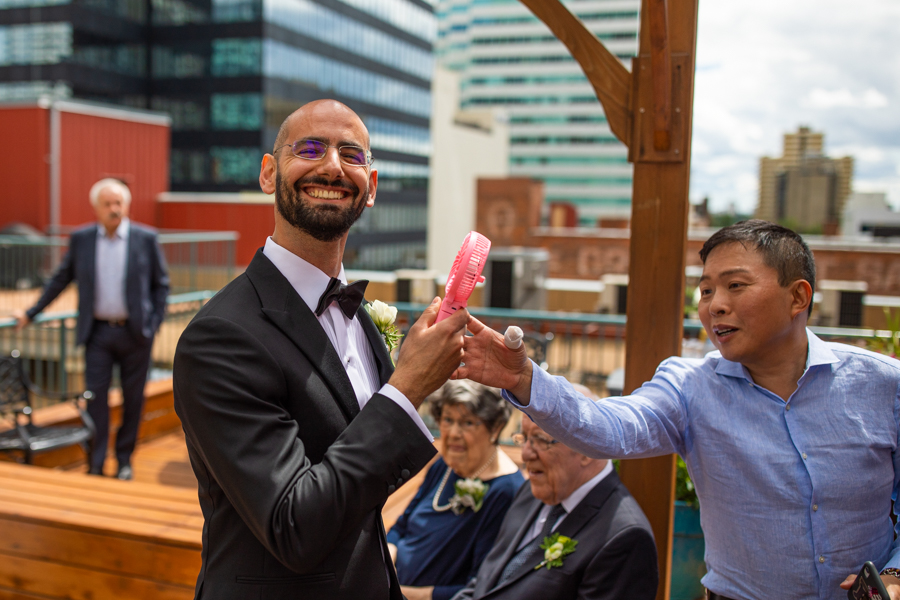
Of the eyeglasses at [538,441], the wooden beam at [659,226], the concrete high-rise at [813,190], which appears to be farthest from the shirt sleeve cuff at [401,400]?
the concrete high-rise at [813,190]

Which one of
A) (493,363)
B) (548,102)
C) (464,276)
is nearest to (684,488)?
(493,363)

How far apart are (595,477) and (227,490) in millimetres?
1504

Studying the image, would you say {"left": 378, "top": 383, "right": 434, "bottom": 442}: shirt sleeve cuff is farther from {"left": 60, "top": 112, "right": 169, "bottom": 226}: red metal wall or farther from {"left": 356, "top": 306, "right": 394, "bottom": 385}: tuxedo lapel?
{"left": 60, "top": 112, "right": 169, "bottom": 226}: red metal wall

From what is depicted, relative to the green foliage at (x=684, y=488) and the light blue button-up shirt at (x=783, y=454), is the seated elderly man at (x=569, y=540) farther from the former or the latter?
the green foliage at (x=684, y=488)

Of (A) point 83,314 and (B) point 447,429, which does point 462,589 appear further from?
(A) point 83,314

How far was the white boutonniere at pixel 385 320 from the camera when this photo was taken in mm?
1715

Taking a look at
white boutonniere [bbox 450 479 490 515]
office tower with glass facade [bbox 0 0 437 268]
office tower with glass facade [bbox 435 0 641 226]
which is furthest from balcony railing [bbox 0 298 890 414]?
office tower with glass facade [bbox 435 0 641 226]

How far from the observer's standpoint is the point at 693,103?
256 cm

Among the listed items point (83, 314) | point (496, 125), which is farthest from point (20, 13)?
point (83, 314)

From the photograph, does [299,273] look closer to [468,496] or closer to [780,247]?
[780,247]

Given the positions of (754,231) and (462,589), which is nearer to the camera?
(754,231)

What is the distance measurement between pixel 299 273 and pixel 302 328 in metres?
0.15

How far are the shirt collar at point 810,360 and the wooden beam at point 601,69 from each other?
3.28ft

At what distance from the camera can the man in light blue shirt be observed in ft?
5.63
